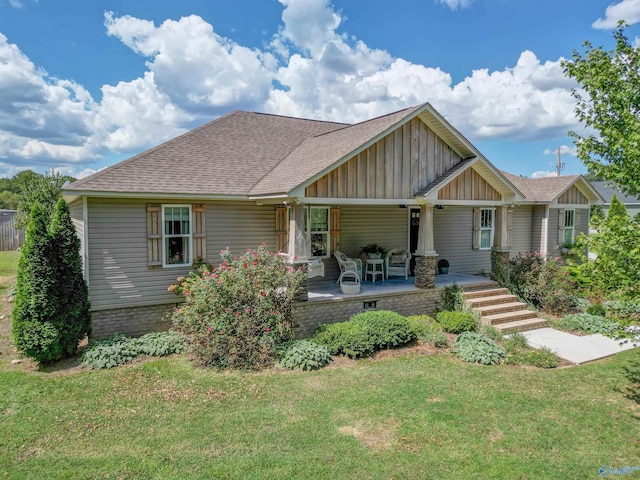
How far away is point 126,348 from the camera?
8305mm

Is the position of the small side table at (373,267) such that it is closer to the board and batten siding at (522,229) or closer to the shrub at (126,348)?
the shrub at (126,348)

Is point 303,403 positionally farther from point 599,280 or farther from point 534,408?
point 599,280

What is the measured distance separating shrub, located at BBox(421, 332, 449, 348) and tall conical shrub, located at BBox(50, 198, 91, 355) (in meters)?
7.45

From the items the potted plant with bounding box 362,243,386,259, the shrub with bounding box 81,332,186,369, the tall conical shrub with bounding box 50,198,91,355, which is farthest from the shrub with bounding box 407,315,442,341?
the tall conical shrub with bounding box 50,198,91,355

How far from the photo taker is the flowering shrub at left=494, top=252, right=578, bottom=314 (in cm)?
1197

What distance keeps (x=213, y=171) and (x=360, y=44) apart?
8930 mm

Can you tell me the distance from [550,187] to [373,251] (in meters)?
9.37

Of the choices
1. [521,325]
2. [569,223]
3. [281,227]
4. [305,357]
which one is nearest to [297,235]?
[281,227]

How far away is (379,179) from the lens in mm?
10438

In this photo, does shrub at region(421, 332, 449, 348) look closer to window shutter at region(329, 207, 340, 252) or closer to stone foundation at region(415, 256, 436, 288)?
stone foundation at region(415, 256, 436, 288)

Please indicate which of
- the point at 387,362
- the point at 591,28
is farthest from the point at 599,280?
the point at 591,28

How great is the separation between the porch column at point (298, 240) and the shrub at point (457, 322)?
3679mm

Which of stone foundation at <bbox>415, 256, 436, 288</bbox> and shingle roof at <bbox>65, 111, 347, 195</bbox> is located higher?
shingle roof at <bbox>65, 111, 347, 195</bbox>

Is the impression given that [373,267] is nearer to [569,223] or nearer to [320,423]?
[320,423]
